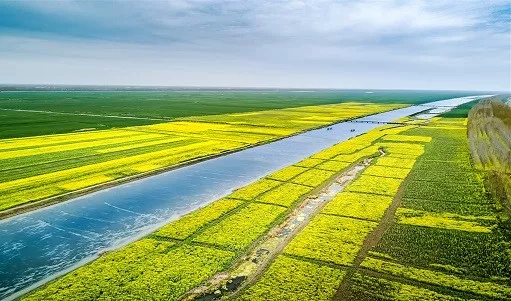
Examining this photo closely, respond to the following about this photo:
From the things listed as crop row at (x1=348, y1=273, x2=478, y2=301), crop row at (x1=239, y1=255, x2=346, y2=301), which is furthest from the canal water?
crop row at (x1=348, y1=273, x2=478, y2=301)

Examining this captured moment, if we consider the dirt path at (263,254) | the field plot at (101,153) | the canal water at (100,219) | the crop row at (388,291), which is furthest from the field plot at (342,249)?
the field plot at (101,153)

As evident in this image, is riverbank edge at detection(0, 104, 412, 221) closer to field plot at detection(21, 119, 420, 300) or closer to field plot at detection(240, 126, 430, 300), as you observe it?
field plot at detection(21, 119, 420, 300)

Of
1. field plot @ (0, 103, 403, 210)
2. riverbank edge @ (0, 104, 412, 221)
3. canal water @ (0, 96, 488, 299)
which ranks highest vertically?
field plot @ (0, 103, 403, 210)

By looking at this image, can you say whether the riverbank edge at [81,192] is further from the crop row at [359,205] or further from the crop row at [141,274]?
the crop row at [359,205]

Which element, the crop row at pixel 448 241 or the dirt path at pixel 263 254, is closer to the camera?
the dirt path at pixel 263 254

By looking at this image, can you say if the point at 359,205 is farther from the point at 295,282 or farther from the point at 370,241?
the point at 295,282

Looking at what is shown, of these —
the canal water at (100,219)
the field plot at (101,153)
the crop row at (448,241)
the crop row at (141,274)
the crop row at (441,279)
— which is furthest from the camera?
the field plot at (101,153)

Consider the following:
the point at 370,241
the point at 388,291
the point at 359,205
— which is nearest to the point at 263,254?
the point at 370,241
